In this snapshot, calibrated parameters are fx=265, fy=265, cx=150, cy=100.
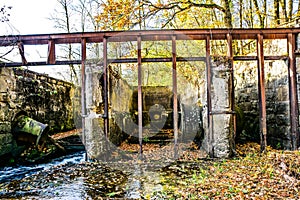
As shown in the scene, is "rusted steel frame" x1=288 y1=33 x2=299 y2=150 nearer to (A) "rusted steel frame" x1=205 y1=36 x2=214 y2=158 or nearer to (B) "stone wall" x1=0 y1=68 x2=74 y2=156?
(A) "rusted steel frame" x1=205 y1=36 x2=214 y2=158

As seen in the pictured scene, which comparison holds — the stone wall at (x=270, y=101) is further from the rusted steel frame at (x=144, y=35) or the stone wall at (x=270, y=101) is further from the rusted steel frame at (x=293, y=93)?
the rusted steel frame at (x=144, y=35)

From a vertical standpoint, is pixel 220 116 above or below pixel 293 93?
below

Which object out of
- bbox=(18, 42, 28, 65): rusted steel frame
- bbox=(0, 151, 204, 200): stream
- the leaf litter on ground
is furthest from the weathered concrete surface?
bbox=(18, 42, 28, 65): rusted steel frame

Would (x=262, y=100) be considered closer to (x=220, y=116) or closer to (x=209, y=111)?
(x=220, y=116)

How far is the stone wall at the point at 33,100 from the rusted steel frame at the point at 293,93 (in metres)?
6.02

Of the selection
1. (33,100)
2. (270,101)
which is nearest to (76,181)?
(33,100)

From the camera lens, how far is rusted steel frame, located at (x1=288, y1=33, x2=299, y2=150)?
537cm

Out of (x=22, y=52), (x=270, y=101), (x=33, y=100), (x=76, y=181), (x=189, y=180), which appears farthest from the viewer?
(x=33, y=100)

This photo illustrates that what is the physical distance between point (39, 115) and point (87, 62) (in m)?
3.81

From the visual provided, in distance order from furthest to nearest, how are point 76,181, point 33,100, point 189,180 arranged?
point 33,100 → point 76,181 → point 189,180

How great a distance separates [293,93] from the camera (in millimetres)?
5367

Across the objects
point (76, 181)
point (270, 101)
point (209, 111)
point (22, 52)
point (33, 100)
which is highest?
point (22, 52)

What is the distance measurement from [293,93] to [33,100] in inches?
271

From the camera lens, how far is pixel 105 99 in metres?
5.41
